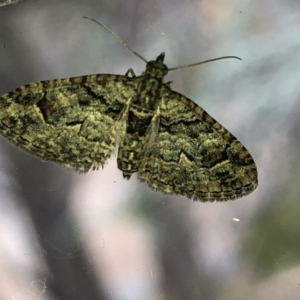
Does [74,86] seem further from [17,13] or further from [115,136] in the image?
[17,13]

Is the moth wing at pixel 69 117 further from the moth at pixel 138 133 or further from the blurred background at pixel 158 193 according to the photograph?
the blurred background at pixel 158 193

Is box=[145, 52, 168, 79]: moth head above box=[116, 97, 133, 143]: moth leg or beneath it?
above

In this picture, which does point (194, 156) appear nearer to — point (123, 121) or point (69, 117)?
point (123, 121)

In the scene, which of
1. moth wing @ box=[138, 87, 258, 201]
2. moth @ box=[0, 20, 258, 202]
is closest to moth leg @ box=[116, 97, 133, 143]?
moth @ box=[0, 20, 258, 202]

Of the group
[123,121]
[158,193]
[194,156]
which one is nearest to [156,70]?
[123,121]

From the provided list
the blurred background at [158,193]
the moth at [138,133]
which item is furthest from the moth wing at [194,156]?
the blurred background at [158,193]

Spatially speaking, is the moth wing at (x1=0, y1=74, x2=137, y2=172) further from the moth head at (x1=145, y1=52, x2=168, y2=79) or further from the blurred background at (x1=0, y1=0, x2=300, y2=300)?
the blurred background at (x1=0, y1=0, x2=300, y2=300)

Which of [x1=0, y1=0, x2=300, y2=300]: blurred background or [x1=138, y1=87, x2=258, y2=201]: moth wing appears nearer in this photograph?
[x1=138, y1=87, x2=258, y2=201]: moth wing

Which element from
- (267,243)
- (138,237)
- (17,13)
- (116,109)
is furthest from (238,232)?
(17,13)
